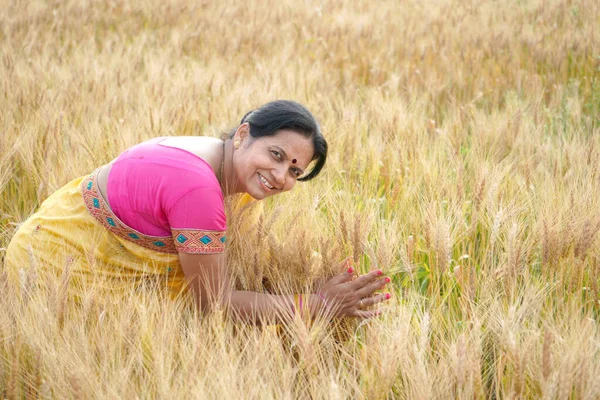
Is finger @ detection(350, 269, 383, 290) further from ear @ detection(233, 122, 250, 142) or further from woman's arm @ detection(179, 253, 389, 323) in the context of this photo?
ear @ detection(233, 122, 250, 142)

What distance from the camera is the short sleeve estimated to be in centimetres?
188

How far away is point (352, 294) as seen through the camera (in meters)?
1.88

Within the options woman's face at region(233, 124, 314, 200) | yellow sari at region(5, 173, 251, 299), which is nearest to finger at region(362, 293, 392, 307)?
woman's face at region(233, 124, 314, 200)

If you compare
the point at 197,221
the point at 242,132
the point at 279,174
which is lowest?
the point at 197,221

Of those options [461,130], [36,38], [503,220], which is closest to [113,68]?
[36,38]

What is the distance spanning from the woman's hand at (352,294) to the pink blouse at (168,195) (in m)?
0.38

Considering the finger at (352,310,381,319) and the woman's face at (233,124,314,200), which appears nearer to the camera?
the finger at (352,310,381,319)

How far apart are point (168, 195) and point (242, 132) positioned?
38 cm

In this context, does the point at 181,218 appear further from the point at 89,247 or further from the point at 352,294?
the point at 352,294

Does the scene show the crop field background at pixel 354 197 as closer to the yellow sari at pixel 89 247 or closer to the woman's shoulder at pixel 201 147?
the yellow sari at pixel 89 247

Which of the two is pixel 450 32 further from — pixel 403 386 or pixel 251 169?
pixel 403 386

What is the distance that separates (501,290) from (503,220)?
0.33 meters

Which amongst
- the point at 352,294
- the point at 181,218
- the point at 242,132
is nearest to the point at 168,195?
the point at 181,218

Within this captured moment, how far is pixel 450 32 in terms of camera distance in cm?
610
